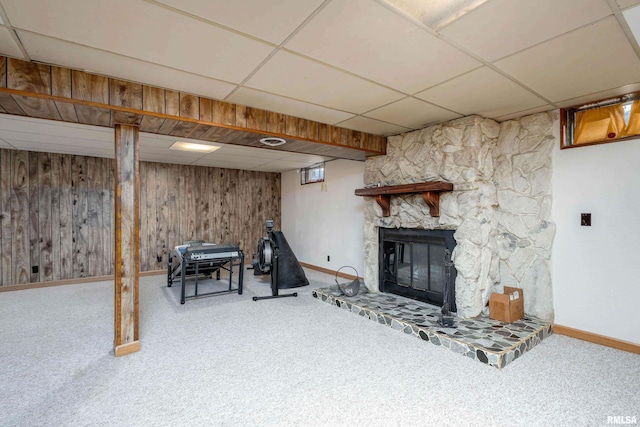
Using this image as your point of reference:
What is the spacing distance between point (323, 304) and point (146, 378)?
2221mm

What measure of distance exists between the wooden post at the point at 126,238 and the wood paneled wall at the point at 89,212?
3.48 meters

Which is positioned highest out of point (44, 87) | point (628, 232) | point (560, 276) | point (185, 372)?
point (44, 87)

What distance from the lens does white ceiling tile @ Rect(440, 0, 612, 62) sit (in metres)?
1.49

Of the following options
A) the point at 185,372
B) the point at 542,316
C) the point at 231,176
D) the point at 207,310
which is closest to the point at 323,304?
the point at 207,310

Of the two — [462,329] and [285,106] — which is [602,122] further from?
[285,106]

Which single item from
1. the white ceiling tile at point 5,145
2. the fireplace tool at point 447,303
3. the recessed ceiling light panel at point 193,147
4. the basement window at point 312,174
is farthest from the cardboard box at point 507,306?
the white ceiling tile at point 5,145

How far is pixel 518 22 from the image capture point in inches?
63.5

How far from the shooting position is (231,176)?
22.3 feet

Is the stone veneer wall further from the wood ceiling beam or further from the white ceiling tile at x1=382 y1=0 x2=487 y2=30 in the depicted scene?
the white ceiling tile at x1=382 y1=0 x2=487 y2=30

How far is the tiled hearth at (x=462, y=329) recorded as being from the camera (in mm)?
2479

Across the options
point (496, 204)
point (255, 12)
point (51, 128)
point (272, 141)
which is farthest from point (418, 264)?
point (51, 128)

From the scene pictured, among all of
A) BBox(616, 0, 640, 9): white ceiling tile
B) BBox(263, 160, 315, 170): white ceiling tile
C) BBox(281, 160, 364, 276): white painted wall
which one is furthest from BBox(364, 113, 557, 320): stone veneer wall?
BBox(263, 160, 315, 170): white ceiling tile

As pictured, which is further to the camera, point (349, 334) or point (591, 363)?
point (349, 334)

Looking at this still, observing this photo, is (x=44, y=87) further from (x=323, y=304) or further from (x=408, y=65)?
(x=323, y=304)
